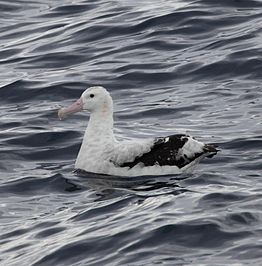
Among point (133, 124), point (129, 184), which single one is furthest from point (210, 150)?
point (133, 124)

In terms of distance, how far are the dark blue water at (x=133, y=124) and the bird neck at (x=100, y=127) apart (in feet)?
1.84

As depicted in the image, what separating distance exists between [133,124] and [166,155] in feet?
11.0

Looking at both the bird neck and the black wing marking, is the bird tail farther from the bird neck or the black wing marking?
the bird neck

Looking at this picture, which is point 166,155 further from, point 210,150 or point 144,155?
point 210,150

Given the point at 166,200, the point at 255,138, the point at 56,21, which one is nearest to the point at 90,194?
the point at 166,200

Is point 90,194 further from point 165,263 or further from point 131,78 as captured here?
point 131,78

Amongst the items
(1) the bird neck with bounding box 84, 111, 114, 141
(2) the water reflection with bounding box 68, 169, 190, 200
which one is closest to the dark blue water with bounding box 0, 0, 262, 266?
(2) the water reflection with bounding box 68, 169, 190, 200

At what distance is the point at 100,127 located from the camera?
712 inches

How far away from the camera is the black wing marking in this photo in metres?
16.7

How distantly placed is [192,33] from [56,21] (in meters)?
3.85

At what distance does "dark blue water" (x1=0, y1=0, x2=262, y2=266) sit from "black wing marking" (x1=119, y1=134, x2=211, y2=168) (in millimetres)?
249

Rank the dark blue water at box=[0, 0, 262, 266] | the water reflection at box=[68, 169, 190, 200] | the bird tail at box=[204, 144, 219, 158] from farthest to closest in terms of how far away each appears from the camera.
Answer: the bird tail at box=[204, 144, 219, 158] → the water reflection at box=[68, 169, 190, 200] → the dark blue water at box=[0, 0, 262, 266]

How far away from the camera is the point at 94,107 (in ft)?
59.8

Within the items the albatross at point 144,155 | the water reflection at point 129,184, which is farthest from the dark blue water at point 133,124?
the albatross at point 144,155
